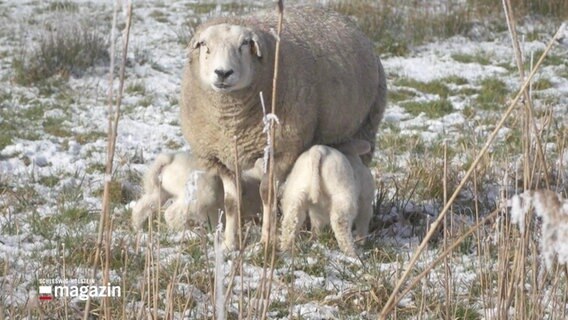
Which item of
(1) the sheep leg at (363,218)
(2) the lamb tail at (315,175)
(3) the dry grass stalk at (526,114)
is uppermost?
(3) the dry grass stalk at (526,114)

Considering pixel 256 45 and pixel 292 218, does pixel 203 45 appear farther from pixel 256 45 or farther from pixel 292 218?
pixel 292 218

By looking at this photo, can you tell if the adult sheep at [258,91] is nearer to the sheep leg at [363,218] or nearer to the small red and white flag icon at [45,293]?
the sheep leg at [363,218]

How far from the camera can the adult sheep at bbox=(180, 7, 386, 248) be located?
4.21m

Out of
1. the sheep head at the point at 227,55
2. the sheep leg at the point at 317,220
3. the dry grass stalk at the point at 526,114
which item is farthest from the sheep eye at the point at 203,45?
the dry grass stalk at the point at 526,114

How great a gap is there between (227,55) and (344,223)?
Result: 0.94m

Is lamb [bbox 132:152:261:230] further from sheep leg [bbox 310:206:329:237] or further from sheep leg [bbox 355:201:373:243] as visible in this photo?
sheep leg [bbox 355:201:373:243]

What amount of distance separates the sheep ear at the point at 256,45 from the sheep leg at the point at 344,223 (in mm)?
799

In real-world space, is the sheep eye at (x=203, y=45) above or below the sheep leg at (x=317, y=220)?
above

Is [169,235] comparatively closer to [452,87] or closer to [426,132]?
[426,132]

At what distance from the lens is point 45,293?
3.15m

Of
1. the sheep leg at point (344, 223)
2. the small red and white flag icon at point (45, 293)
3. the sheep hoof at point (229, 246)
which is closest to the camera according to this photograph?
the small red and white flag icon at point (45, 293)

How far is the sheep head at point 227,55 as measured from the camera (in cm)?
404

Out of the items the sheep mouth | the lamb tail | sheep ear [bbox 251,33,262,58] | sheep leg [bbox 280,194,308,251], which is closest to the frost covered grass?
sheep leg [bbox 280,194,308,251]

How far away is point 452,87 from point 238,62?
14.6 ft
